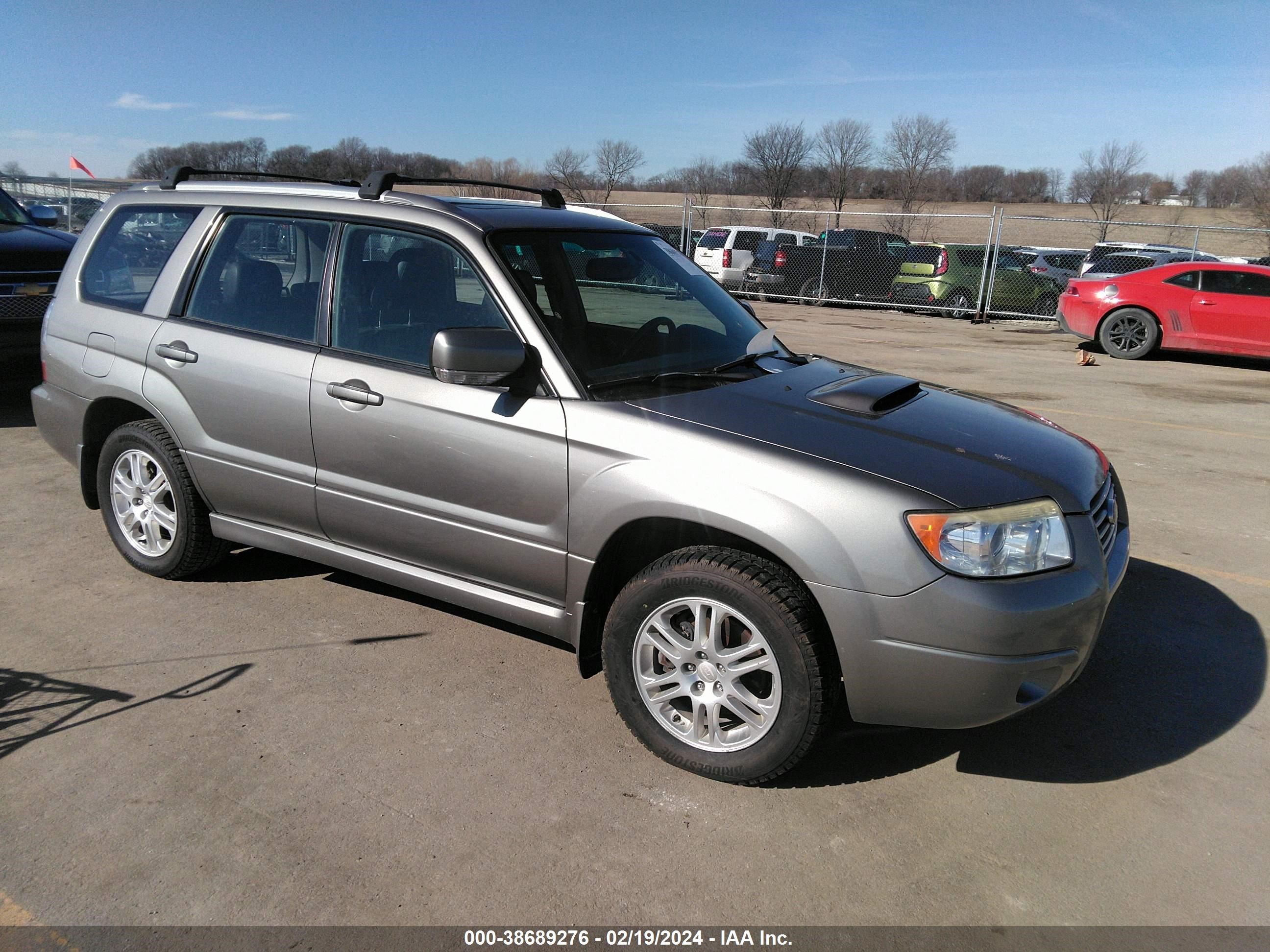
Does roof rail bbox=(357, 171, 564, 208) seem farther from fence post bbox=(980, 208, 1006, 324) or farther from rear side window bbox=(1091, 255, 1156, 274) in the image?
rear side window bbox=(1091, 255, 1156, 274)

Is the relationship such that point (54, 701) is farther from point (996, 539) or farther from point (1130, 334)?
point (1130, 334)

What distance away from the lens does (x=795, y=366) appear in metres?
3.96

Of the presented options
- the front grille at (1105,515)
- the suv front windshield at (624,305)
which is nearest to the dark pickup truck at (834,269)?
the suv front windshield at (624,305)

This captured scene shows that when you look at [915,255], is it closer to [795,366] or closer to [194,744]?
[795,366]

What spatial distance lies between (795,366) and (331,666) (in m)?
2.28

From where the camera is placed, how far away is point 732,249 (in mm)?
22016

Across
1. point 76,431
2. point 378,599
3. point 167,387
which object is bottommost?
point 378,599

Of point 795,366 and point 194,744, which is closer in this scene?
point 194,744

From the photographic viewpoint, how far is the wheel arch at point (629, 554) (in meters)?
3.02

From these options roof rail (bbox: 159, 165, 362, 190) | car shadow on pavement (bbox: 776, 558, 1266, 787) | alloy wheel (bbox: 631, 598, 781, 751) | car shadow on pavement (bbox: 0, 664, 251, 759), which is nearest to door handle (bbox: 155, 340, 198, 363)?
roof rail (bbox: 159, 165, 362, 190)

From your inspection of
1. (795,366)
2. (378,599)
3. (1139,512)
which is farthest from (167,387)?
(1139,512)

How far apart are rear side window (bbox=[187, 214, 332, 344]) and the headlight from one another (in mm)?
2593

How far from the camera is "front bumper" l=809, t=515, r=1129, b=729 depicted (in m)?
2.70

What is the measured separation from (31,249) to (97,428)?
4391mm
